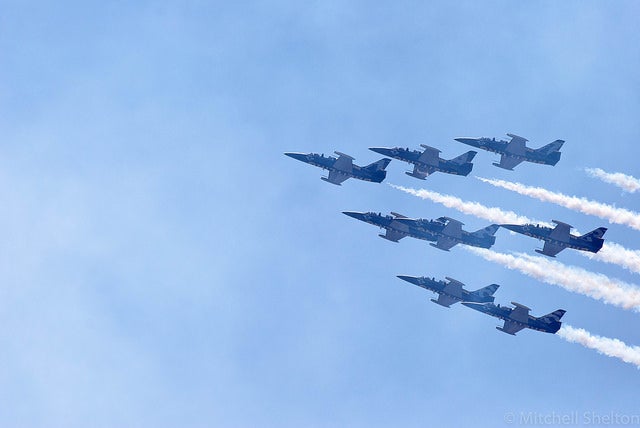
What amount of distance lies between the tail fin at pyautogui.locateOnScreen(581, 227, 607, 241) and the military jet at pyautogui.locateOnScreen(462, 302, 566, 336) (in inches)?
484

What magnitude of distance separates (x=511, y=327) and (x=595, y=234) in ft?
65.0

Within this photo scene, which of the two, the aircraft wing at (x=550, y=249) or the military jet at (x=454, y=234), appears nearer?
the aircraft wing at (x=550, y=249)

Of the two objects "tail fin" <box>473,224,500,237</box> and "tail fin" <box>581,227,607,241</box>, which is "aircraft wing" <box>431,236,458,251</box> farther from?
"tail fin" <box>581,227,607,241</box>

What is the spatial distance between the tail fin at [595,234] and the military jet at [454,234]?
45.9ft

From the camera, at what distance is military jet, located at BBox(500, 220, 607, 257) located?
18900 cm

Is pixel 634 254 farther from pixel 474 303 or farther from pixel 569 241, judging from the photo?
pixel 474 303

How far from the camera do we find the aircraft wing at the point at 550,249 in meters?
192

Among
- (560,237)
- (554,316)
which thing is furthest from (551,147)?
(554,316)

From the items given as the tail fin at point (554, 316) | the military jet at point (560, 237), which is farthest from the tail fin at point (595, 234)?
the tail fin at point (554, 316)

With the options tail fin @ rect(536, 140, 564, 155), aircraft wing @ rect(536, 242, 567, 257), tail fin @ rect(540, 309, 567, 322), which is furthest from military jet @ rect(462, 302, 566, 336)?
tail fin @ rect(536, 140, 564, 155)

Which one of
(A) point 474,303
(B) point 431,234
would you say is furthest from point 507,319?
(B) point 431,234

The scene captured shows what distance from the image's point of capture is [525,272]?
7840 inches

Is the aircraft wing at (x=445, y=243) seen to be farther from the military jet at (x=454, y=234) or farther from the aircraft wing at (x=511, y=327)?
the aircraft wing at (x=511, y=327)

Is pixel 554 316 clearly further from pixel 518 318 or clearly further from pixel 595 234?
pixel 595 234
